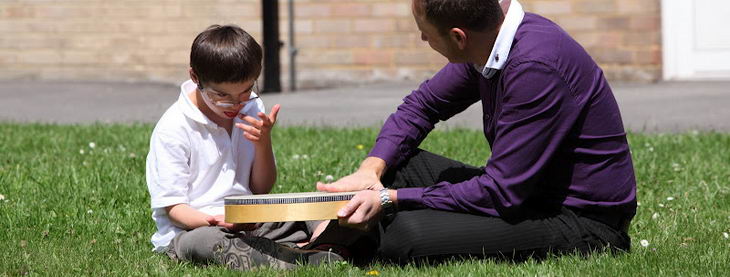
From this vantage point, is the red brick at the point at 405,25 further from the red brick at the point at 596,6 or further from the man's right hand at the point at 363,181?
the man's right hand at the point at 363,181

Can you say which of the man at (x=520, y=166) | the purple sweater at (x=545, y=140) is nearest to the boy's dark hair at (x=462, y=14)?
the man at (x=520, y=166)

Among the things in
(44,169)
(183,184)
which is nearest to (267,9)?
(44,169)

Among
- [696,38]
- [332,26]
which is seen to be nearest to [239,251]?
[696,38]

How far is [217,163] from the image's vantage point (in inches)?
176

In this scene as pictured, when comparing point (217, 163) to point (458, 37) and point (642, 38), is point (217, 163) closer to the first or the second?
point (458, 37)

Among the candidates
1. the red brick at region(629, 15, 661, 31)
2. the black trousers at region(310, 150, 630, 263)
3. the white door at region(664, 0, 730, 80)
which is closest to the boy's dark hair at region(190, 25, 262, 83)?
the black trousers at region(310, 150, 630, 263)

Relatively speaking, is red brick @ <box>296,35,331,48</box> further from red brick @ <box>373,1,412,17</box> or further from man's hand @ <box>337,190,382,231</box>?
man's hand @ <box>337,190,382,231</box>

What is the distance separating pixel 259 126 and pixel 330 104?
25.2 ft

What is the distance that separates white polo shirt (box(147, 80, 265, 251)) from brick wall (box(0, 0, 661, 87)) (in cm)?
884

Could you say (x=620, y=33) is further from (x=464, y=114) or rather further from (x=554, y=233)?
(x=554, y=233)

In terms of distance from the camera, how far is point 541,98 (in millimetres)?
3898

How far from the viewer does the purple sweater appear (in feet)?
12.9

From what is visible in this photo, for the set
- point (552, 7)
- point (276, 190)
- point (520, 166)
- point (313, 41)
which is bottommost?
point (313, 41)

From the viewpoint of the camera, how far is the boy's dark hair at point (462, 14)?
12.6 feet
